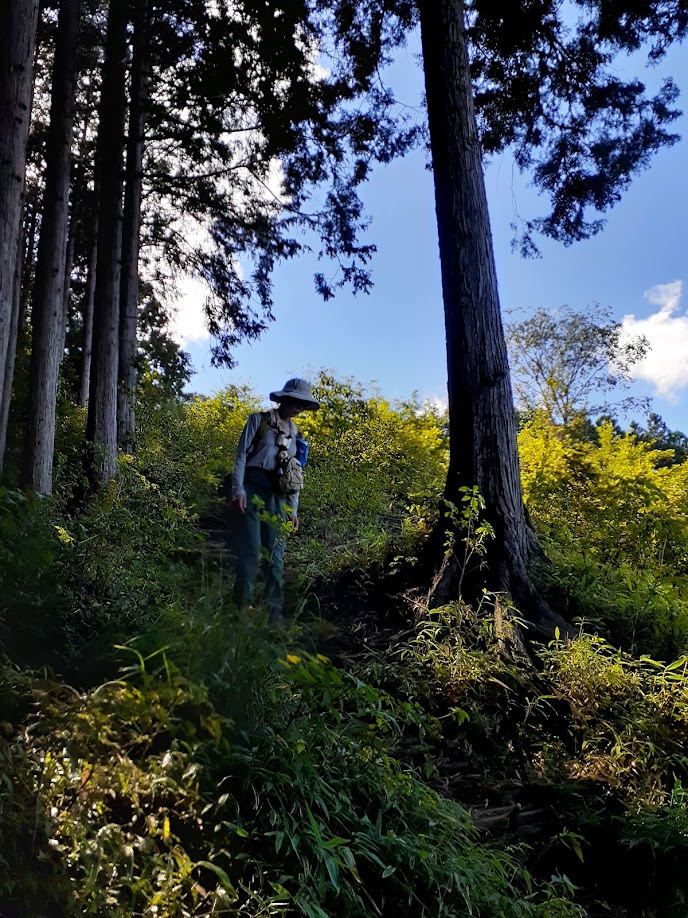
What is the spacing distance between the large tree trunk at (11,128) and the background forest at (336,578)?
2cm

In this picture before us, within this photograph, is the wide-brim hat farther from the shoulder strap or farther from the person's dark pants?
the person's dark pants

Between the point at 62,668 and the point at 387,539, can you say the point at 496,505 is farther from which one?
the point at 62,668

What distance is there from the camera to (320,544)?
6.64 metres

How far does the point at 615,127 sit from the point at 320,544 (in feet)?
19.0

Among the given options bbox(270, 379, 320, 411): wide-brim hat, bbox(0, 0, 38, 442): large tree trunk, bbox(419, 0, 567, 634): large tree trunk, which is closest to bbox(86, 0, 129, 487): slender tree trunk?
bbox(270, 379, 320, 411): wide-brim hat

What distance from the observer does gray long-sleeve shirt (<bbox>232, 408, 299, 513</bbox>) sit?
14.7 feet

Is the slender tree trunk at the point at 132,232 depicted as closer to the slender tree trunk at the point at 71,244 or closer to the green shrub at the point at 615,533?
the slender tree trunk at the point at 71,244

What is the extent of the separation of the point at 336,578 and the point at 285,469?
1.61 meters

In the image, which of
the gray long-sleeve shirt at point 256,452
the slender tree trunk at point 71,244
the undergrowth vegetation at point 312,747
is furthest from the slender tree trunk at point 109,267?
the slender tree trunk at point 71,244

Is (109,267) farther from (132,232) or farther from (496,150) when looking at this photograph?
(496,150)

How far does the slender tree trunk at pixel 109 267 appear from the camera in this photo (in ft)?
24.5

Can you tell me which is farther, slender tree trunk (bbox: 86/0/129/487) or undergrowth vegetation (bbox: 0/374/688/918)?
slender tree trunk (bbox: 86/0/129/487)

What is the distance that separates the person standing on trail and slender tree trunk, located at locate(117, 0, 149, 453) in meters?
4.59

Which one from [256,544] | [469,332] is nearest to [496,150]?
[469,332]
